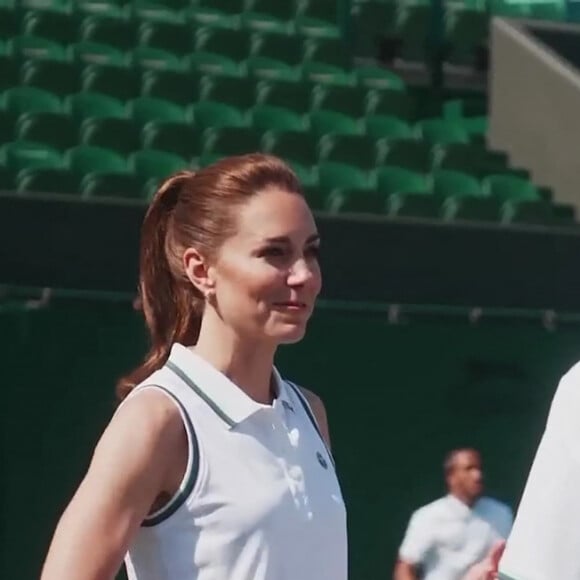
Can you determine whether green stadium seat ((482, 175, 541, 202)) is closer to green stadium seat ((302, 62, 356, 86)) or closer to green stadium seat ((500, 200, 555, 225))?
green stadium seat ((500, 200, 555, 225))

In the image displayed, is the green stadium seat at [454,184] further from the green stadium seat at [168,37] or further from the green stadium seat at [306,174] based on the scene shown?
the green stadium seat at [168,37]

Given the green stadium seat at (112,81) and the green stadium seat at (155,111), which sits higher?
the green stadium seat at (112,81)

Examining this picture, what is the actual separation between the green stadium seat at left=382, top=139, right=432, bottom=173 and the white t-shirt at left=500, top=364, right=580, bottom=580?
9.63 metres

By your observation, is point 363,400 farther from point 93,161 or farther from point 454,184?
point 454,184

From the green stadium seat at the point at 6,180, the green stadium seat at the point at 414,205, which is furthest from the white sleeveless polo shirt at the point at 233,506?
the green stadium seat at the point at 414,205

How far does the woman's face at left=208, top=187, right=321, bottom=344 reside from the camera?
2359mm

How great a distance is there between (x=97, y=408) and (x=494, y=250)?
8.59 feet

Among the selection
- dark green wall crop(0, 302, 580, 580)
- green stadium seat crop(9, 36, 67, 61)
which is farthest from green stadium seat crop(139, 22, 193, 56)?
dark green wall crop(0, 302, 580, 580)

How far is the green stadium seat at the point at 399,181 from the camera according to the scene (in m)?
10.9

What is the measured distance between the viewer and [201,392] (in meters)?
2.37

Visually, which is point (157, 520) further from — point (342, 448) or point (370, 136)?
point (370, 136)

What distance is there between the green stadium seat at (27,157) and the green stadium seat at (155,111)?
1.15 meters

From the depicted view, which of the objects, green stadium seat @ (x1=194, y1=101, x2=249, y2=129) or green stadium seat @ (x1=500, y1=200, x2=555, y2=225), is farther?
green stadium seat @ (x1=194, y1=101, x2=249, y2=129)

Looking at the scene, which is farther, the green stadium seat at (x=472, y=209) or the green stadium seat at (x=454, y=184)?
the green stadium seat at (x=454, y=184)
